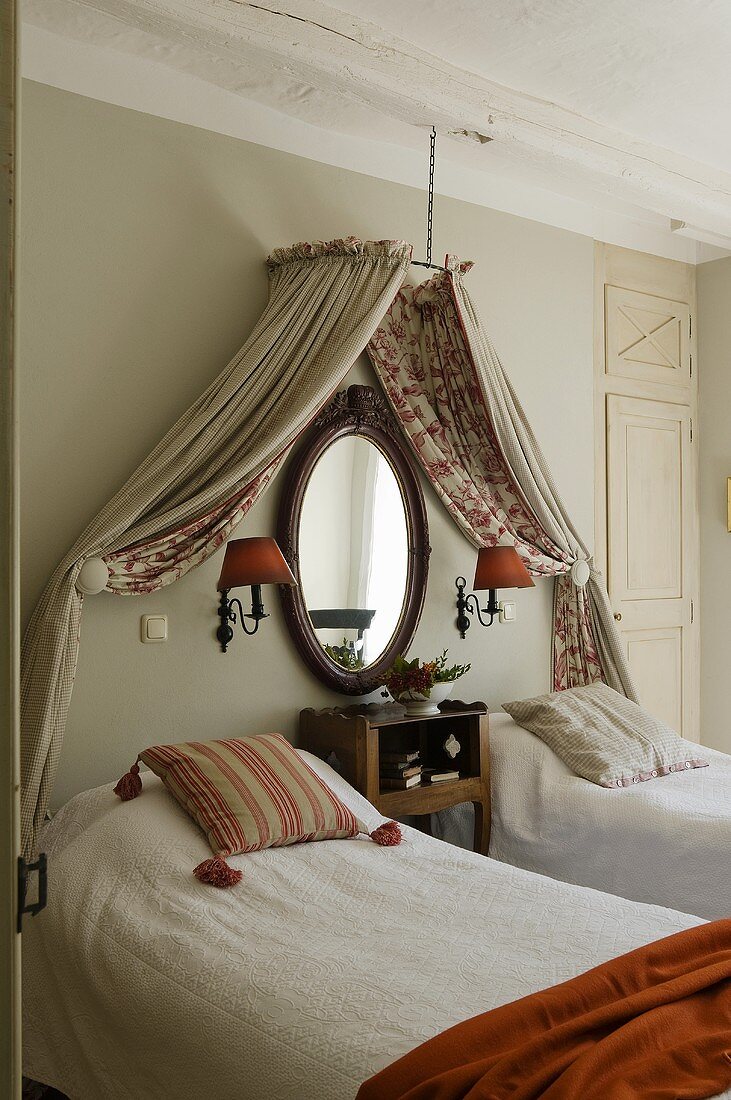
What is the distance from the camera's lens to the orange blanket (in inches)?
63.1

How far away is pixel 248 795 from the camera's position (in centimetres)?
281

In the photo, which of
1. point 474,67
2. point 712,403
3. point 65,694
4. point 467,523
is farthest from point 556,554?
point 65,694

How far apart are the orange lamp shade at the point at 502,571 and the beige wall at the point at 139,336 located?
1.02ft

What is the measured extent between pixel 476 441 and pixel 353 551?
0.77 metres

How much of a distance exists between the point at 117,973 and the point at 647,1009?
111 centimetres

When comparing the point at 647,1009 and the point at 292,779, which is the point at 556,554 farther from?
the point at 647,1009

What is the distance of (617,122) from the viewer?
3.73 m

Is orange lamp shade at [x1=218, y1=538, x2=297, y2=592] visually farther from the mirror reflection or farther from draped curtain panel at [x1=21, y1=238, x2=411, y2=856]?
the mirror reflection

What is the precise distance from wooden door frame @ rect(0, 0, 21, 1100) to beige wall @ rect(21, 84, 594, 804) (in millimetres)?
1888

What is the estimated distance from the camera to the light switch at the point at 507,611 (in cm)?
427

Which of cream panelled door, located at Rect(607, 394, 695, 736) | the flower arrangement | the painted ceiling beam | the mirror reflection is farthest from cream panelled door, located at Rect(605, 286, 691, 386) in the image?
the flower arrangement

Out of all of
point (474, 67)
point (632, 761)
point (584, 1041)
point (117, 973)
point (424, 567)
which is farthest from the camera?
point (424, 567)

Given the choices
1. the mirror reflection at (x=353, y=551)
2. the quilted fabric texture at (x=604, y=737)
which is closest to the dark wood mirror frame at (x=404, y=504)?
the mirror reflection at (x=353, y=551)

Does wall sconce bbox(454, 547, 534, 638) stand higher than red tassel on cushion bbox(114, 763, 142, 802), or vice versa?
wall sconce bbox(454, 547, 534, 638)
